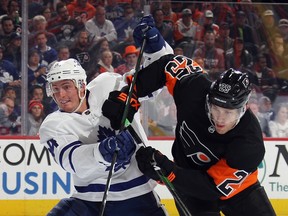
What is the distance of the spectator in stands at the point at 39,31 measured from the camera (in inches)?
220

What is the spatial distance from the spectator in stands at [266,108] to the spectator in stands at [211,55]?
1.24ft

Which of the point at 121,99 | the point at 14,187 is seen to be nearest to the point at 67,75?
the point at 121,99

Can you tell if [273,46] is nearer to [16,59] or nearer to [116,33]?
[116,33]

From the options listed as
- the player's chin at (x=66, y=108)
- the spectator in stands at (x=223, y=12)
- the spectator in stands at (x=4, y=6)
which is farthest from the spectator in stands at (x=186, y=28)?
the player's chin at (x=66, y=108)

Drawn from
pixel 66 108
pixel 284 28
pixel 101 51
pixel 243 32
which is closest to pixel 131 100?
pixel 66 108

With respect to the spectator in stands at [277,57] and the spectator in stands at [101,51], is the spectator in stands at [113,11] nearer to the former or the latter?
the spectator in stands at [101,51]

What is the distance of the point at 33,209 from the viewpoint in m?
5.38

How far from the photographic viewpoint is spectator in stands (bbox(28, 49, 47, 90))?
5.50 m

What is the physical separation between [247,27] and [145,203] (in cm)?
271

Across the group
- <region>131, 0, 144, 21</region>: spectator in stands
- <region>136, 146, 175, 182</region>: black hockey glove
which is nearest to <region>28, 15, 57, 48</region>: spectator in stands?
<region>131, 0, 144, 21</region>: spectator in stands

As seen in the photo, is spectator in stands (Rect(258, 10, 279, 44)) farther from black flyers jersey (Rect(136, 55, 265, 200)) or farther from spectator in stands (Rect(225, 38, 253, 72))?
black flyers jersey (Rect(136, 55, 265, 200))

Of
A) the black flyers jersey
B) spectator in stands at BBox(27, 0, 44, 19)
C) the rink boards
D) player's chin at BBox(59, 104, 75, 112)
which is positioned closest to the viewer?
the black flyers jersey

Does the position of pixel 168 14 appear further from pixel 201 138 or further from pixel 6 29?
pixel 201 138

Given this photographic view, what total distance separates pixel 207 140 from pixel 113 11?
260 cm
